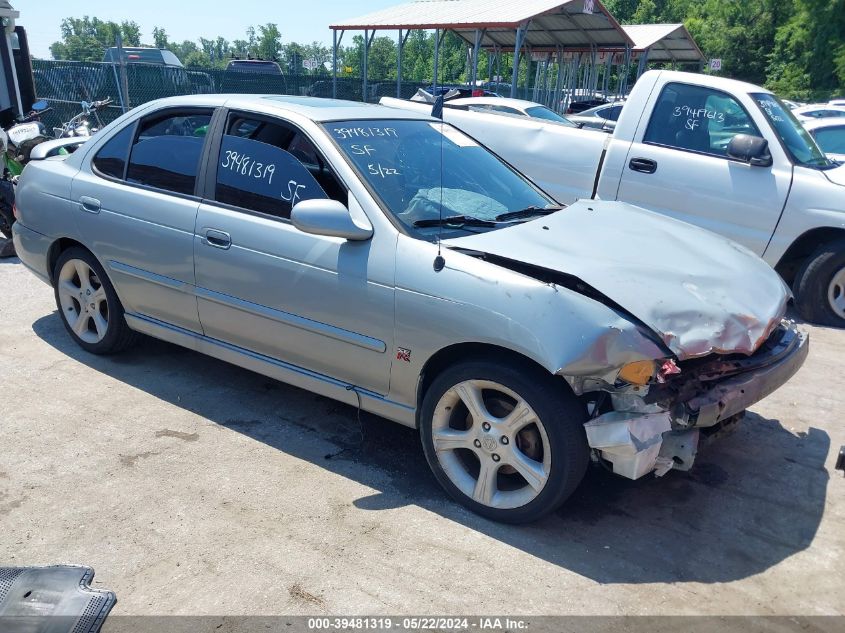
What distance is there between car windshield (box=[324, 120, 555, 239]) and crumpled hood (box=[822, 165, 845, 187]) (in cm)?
314

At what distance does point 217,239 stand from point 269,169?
0.47 m

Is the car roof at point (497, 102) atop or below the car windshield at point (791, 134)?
below

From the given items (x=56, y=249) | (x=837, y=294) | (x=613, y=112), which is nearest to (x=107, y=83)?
(x=613, y=112)

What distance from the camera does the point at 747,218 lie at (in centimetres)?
614

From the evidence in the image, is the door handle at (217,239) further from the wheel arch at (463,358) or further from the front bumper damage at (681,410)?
the front bumper damage at (681,410)

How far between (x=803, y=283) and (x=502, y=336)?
4348mm

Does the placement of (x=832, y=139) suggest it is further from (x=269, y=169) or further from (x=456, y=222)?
(x=269, y=169)

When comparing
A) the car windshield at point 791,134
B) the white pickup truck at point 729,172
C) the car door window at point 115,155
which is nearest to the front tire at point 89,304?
the car door window at point 115,155

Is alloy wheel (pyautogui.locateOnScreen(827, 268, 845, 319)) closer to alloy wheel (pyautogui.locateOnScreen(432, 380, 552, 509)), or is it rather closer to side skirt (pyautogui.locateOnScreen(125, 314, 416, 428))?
alloy wheel (pyautogui.locateOnScreen(432, 380, 552, 509))

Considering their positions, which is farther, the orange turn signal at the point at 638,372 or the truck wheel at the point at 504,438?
the truck wheel at the point at 504,438

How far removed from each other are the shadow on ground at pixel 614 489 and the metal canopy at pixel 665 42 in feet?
73.6

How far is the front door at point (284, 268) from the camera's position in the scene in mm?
3490

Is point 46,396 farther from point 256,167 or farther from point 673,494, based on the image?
point 673,494

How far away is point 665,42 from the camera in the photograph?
27969 mm
